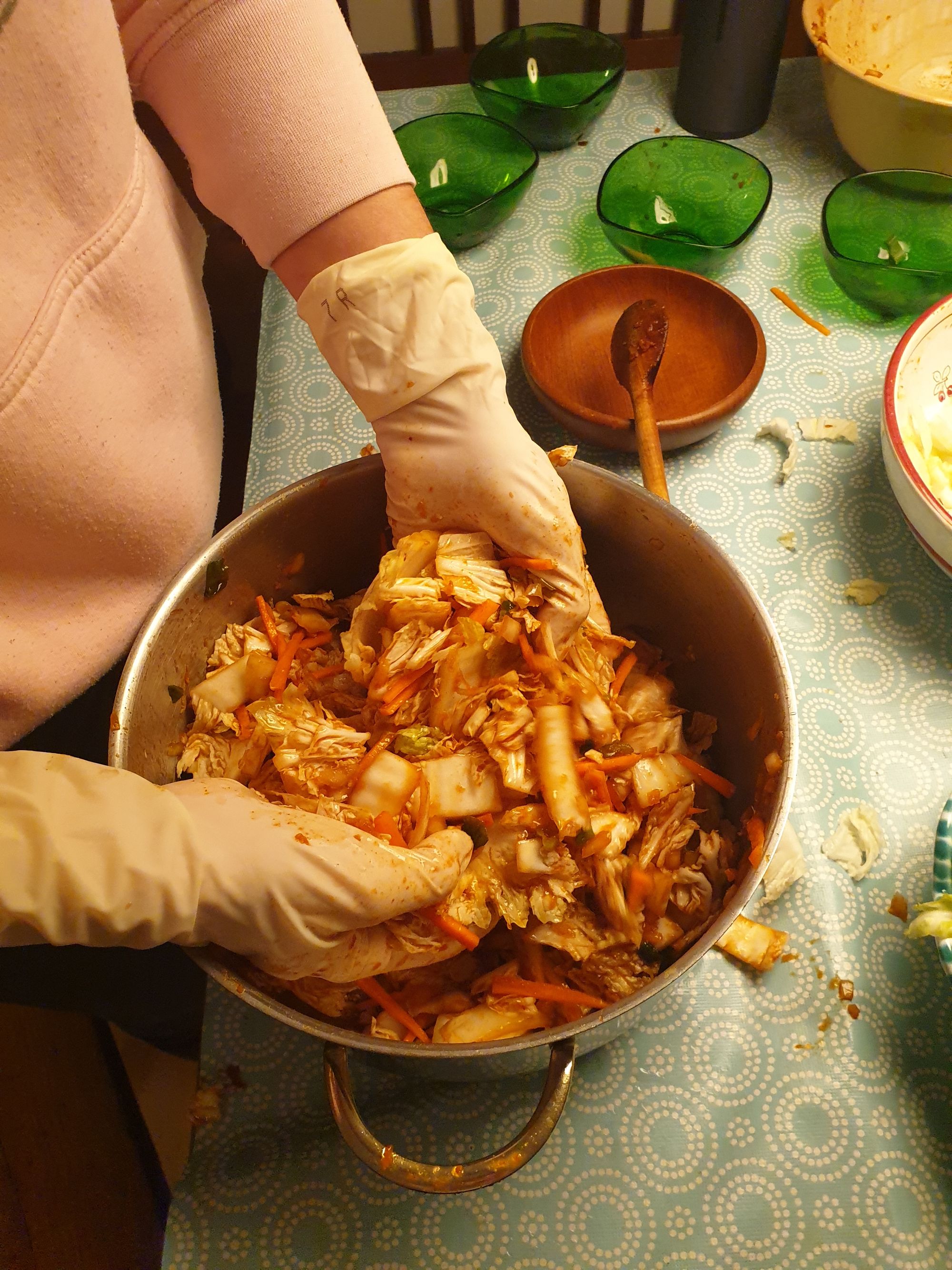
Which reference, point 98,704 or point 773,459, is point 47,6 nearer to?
point 98,704

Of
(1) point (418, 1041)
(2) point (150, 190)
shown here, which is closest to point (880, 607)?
(1) point (418, 1041)

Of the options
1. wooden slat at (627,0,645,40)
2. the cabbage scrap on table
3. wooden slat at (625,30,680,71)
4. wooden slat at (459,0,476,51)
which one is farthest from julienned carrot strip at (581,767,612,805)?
wooden slat at (627,0,645,40)

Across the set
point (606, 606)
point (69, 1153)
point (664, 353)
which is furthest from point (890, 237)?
point (69, 1153)

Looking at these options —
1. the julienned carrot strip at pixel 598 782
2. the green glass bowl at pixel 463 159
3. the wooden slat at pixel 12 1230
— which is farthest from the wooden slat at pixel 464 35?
the wooden slat at pixel 12 1230

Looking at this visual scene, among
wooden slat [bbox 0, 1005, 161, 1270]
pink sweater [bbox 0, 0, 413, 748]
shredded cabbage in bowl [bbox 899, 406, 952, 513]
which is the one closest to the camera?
pink sweater [bbox 0, 0, 413, 748]

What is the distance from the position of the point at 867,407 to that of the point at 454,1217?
4.08 ft

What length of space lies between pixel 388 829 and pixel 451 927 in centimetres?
11

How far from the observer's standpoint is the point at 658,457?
3.33 ft

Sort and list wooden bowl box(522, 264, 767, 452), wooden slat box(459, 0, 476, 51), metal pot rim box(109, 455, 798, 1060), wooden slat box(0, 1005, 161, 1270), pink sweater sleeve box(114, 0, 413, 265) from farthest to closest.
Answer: wooden slat box(459, 0, 476, 51) < wooden slat box(0, 1005, 161, 1270) < wooden bowl box(522, 264, 767, 452) < pink sweater sleeve box(114, 0, 413, 265) < metal pot rim box(109, 455, 798, 1060)

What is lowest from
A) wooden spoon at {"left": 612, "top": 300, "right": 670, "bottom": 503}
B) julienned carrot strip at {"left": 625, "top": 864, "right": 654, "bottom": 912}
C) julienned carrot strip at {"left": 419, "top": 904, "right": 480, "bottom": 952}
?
julienned carrot strip at {"left": 625, "top": 864, "right": 654, "bottom": 912}

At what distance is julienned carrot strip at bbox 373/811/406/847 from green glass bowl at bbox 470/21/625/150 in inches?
57.1

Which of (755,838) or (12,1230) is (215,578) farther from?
(12,1230)

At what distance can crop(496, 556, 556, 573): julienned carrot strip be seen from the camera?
0.88 meters

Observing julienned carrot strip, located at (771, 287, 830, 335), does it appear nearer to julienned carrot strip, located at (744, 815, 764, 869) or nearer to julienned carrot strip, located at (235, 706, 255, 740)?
julienned carrot strip, located at (744, 815, 764, 869)
